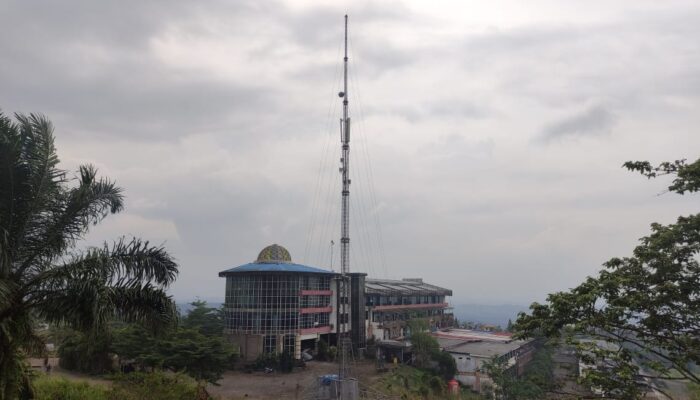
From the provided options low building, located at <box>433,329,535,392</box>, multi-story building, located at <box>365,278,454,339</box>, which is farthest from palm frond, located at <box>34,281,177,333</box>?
multi-story building, located at <box>365,278,454,339</box>

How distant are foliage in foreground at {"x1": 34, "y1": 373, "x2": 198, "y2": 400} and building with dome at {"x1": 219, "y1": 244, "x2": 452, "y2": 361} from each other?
111 ft

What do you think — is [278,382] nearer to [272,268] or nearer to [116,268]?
[272,268]

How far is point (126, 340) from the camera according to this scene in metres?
46.2

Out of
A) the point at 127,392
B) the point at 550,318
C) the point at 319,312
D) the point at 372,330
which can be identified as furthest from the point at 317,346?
the point at 550,318

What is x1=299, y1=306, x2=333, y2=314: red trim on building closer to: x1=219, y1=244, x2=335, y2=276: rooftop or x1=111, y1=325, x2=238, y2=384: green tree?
x1=219, y1=244, x2=335, y2=276: rooftop

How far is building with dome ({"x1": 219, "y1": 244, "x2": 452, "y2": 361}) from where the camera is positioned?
66.8m

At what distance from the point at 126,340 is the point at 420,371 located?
42559 millimetres

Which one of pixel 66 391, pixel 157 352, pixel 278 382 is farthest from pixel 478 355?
pixel 66 391

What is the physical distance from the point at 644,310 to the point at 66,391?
25502mm

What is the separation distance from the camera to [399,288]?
10244cm

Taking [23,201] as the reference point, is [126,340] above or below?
below

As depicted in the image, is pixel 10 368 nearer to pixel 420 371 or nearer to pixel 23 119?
pixel 23 119

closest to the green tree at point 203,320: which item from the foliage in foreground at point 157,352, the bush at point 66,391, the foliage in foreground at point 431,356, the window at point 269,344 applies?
the window at point 269,344

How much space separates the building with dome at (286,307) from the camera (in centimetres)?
→ 6675
